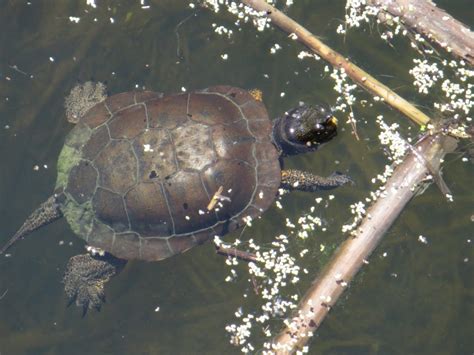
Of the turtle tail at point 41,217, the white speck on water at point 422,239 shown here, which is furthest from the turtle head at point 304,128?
the turtle tail at point 41,217

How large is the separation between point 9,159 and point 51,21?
5.42 feet

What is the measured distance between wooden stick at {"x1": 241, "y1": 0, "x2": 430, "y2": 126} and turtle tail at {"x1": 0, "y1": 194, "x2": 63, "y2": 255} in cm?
290

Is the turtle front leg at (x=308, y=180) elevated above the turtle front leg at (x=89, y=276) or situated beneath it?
elevated above

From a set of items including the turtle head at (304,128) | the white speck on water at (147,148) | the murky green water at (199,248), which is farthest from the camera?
the murky green water at (199,248)

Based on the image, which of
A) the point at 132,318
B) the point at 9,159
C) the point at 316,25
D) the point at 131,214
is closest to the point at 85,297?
the point at 132,318

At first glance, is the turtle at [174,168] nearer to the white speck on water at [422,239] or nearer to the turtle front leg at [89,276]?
the turtle front leg at [89,276]

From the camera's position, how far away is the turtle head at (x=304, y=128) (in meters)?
4.98

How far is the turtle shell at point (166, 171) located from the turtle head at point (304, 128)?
16 cm

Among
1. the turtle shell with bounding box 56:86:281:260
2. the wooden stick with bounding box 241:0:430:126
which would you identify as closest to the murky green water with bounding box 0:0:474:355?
the wooden stick with bounding box 241:0:430:126

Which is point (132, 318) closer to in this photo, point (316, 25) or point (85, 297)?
point (85, 297)

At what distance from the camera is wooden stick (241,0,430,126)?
5043 mm

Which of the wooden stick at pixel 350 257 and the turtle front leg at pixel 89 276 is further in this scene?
the turtle front leg at pixel 89 276

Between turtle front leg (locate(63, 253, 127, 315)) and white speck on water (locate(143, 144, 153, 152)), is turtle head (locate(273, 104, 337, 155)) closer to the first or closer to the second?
white speck on water (locate(143, 144, 153, 152))

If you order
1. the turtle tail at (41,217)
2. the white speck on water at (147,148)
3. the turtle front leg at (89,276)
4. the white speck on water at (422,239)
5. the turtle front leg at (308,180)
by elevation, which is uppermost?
the white speck on water at (147,148)
